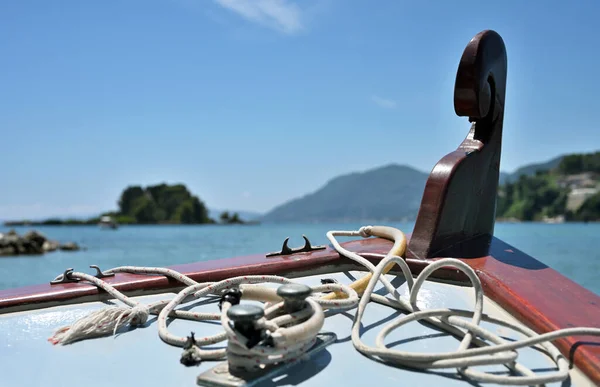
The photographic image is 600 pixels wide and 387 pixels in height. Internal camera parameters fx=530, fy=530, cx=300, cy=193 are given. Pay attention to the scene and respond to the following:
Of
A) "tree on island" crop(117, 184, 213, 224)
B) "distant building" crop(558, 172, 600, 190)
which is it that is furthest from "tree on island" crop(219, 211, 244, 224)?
"distant building" crop(558, 172, 600, 190)

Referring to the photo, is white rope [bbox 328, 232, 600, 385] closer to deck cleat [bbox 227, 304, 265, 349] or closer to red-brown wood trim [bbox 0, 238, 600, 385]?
red-brown wood trim [bbox 0, 238, 600, 385]

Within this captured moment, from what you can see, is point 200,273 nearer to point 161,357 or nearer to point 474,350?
point 161,357

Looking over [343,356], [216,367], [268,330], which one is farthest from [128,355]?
[343,356]

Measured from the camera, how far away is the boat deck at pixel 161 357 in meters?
1.11

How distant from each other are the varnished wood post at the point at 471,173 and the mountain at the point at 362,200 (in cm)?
10694

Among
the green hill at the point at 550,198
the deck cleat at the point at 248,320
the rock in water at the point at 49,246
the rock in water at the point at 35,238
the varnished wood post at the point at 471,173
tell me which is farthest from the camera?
the green hill at the point at 550,198

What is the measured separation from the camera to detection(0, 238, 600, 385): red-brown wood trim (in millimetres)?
1347

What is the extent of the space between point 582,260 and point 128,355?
2427 cm

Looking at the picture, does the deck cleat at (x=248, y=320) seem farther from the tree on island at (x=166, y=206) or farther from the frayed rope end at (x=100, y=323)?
the tree on island at (x=166, y=206)

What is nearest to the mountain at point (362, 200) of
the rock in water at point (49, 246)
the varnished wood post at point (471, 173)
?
the rock in water at point (49, 246)

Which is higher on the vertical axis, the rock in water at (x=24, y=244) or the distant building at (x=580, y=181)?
the distant building at (x=580, y=181)

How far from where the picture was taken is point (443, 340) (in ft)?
4.37

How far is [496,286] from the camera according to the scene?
1.63 metres

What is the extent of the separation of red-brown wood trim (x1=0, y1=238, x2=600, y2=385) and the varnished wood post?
12 cm
